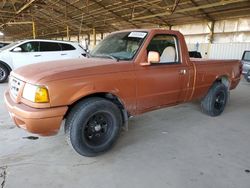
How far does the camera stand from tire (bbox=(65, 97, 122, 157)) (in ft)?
9.64

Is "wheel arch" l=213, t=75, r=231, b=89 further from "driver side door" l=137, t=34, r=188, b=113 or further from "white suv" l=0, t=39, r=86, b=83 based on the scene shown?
"white suv" l=0, t=39, r=86, b=83

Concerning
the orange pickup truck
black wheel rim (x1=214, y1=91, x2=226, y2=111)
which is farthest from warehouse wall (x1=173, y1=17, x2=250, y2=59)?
the orange pickup truck

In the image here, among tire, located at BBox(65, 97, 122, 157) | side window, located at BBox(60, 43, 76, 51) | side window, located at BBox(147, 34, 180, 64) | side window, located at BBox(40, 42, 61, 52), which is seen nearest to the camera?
tire, located at BBox(65, 97, 122, 157)

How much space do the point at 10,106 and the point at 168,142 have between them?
2.28 m

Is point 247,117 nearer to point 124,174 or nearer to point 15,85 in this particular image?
point 124,174

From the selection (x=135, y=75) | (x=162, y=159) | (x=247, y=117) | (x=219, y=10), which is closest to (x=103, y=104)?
(x=135, y=75)

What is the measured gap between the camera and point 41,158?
3096 millimetres

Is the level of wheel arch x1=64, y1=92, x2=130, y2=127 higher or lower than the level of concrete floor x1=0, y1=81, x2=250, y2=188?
higher

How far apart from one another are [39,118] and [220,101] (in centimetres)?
387

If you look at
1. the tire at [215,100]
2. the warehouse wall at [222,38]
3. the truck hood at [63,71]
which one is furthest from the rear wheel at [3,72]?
the tire at [215,100]

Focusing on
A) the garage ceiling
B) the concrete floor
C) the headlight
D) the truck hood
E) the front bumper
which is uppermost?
the garage ceiling

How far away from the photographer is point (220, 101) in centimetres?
514

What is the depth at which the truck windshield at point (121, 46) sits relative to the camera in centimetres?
356

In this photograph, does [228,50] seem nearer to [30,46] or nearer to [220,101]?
[220,101]
